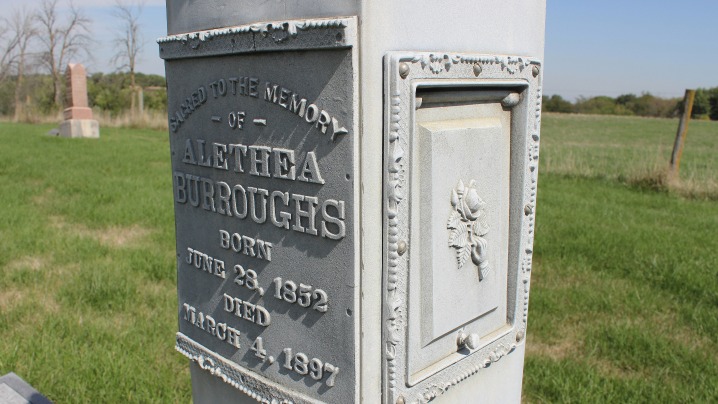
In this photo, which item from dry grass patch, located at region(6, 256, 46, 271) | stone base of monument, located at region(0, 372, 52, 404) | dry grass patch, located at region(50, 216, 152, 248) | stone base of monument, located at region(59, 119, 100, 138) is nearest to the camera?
stone base of monument, located at region(0, 372, 52, 404)

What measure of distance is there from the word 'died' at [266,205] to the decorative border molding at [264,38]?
35 centimetres

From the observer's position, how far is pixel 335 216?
4.60 feet

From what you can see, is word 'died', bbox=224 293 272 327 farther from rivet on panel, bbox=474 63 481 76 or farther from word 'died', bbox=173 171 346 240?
rivet on panel, bbox=474 63 481 76

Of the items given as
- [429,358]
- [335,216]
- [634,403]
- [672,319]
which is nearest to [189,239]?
[335,216]

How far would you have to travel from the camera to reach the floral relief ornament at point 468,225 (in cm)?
156

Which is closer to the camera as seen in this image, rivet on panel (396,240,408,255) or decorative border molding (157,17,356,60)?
decorative border molding (157,17,356,60)

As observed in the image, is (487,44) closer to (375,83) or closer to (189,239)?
(375,83)

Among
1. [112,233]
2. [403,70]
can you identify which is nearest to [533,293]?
[403,70]

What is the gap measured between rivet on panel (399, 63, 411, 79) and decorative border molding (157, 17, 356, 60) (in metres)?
0.12

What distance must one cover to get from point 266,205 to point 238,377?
53cm

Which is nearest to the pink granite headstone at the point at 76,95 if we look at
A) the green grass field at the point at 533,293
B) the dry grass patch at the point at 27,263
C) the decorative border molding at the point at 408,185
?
the green grass field at the point at 533,293

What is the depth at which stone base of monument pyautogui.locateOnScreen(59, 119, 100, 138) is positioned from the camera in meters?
13.1

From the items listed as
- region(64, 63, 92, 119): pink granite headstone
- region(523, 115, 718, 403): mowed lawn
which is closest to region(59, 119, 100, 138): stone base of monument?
region(64, 63, 92, 119): pink granite headstone

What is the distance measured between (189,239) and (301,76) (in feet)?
2.29
